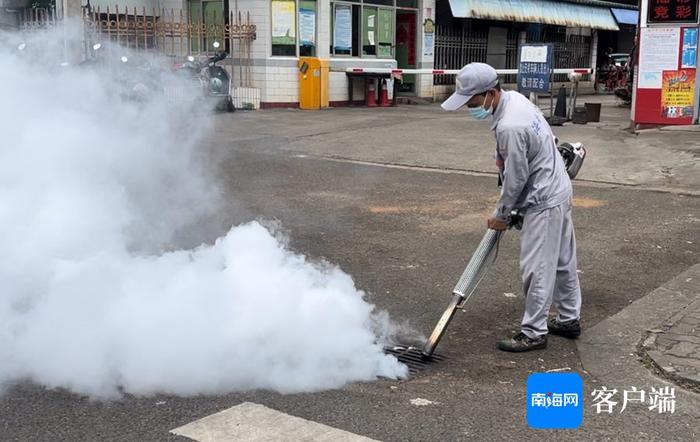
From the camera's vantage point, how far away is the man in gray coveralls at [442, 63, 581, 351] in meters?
4.38

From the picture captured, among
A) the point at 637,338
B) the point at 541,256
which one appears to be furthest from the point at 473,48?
the point at 541,256

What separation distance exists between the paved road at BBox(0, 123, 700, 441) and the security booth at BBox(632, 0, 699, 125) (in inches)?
194

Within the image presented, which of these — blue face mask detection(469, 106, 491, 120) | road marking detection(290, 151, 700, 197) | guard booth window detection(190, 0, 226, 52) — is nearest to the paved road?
road marking detection(290, 151, 700, 197)

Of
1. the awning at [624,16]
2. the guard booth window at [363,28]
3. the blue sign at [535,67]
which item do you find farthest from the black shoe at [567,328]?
the awning at [624,16]

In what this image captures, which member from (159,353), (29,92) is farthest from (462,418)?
(29,92)

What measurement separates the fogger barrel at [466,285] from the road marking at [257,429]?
1.06 meters

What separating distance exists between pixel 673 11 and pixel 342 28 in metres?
9.62

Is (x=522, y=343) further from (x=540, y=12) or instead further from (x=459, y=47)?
(x=540, y=12)

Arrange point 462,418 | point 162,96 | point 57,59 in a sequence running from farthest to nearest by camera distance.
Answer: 1. point 162,96
2. point 57,59
3. point 462,418

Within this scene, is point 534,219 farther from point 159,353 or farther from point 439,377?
point 159,353

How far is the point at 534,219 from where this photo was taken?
4.51 metres

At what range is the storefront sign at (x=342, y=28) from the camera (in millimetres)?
20828

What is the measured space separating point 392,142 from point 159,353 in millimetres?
9931

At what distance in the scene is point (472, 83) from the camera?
14.4 ft
